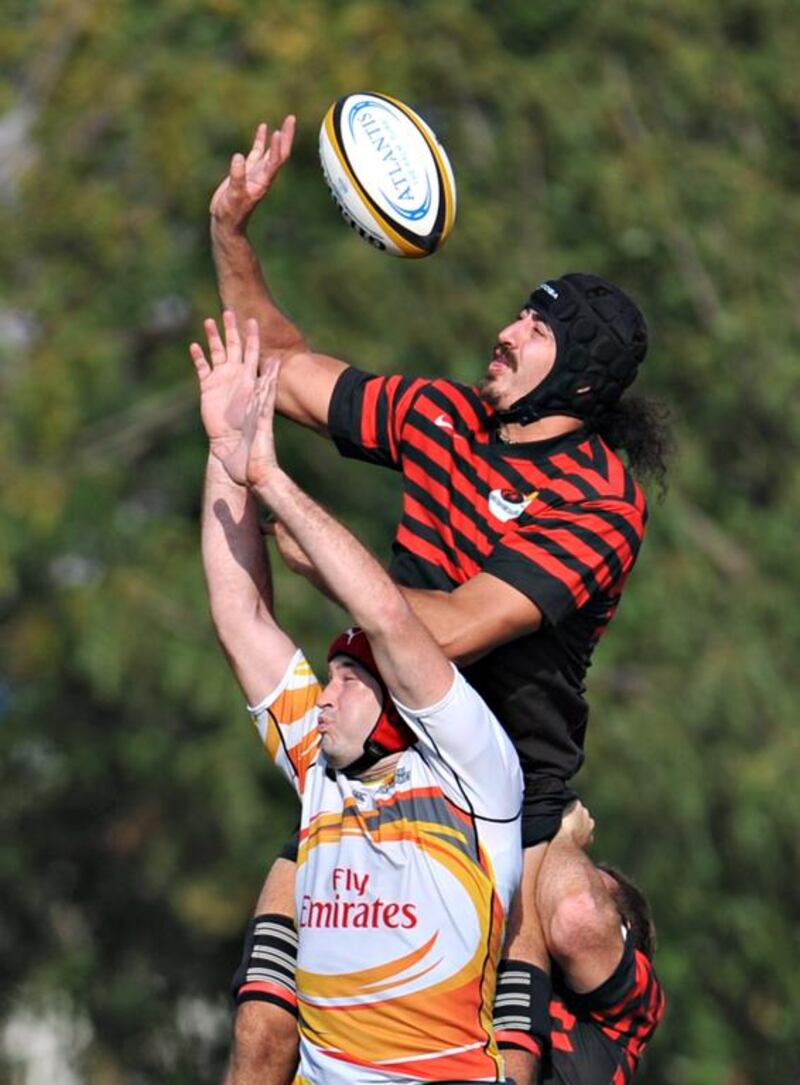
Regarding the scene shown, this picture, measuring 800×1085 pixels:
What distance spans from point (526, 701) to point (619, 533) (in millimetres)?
568

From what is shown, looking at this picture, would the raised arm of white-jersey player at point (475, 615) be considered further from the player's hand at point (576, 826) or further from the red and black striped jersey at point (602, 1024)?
the red and black striped jersey at point (602, 1024)

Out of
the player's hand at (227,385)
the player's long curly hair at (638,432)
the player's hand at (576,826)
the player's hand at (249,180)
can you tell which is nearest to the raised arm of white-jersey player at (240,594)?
the player's hand at (227,385)

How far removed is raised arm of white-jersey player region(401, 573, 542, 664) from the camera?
657cm

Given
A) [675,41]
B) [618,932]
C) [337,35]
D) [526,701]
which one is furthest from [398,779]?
[675,41]

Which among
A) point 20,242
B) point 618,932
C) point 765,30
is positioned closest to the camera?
point 618,932

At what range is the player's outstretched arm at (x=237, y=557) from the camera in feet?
23.1

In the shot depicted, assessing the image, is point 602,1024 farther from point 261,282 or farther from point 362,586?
Result: point 261,282

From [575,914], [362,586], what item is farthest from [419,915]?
[362,586]

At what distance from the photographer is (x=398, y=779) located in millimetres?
6652

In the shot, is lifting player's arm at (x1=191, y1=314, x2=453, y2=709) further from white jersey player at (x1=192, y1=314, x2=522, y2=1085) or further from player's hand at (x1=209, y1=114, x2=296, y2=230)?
player's hand at (x1=209, y1=114, x2=296, y2=230)

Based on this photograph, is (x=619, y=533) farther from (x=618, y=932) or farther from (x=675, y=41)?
(x=675, y=41)

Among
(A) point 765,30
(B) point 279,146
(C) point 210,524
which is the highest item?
(B) point 279,146

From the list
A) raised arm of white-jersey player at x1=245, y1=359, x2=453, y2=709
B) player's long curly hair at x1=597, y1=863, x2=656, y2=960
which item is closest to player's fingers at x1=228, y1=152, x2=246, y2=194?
raised arm of white-jersey player at x1=245, y1=359, x2=453, y2=709

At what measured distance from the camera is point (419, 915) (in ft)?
21.5
